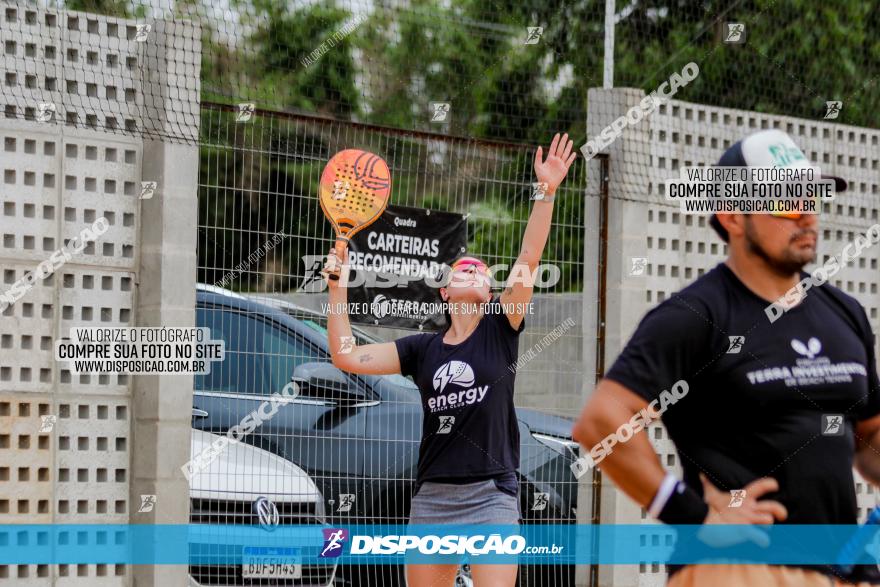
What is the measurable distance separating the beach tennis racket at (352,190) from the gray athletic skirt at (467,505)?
143cm

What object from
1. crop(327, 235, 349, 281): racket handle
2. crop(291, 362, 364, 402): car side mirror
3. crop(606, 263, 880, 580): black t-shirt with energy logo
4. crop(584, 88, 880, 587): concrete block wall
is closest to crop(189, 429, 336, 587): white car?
crop(291, 362, 364, 402): car side mirror

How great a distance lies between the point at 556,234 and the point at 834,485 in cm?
527

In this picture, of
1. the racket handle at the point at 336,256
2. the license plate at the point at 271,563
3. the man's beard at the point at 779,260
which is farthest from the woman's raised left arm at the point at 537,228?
the man's beard at the point at 779,260

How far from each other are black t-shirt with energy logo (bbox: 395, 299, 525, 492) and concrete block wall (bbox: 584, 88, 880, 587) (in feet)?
7.58

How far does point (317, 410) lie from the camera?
7777mm

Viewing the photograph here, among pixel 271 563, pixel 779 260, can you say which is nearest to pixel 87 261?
pixel 271 563

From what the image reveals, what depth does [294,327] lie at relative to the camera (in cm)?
796

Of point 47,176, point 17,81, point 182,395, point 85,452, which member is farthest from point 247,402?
point 17,81

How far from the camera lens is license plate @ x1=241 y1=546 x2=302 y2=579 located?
24.5ft

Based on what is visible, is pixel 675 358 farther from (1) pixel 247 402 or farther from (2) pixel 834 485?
(1) pixel 247 402

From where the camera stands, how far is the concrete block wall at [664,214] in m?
8.69

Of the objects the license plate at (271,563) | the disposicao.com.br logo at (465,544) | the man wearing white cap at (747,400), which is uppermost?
the man wearing white cap at (747,400)

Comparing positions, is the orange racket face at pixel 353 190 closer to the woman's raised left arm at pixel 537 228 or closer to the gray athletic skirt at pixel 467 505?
the woman's raised left arm at pixel 537 228

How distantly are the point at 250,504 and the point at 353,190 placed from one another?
2037 millimetres
